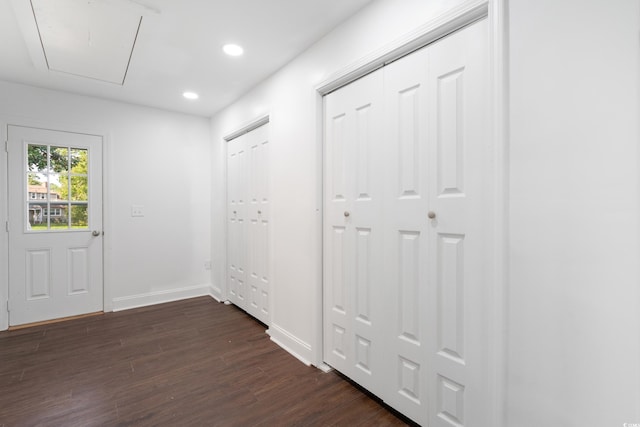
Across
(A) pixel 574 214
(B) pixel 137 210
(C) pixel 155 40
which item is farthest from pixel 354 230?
(B) pixel 137 210

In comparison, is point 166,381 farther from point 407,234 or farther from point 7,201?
point 7,201

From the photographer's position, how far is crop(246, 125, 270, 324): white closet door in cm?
295

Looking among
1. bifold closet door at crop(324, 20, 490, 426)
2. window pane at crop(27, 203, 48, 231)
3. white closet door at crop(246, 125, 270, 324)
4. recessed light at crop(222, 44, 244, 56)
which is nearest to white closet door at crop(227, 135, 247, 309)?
white closet door at crop(246, 125, 270, 324)

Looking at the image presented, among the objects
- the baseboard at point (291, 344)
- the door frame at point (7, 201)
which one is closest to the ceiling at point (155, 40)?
the door frame at point (7, 201)

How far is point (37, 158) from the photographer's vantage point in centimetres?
309

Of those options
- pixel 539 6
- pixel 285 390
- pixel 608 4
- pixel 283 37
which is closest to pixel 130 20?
pixel 283 37

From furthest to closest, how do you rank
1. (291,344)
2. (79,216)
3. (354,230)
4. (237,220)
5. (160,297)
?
(160,297)
(237,220)
(79,216)
(291,344)
(354,230)

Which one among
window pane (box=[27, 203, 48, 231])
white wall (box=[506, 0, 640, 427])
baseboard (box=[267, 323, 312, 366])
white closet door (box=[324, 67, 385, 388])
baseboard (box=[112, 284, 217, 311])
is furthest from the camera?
baseboard (box=[112, 284, 217, 311])

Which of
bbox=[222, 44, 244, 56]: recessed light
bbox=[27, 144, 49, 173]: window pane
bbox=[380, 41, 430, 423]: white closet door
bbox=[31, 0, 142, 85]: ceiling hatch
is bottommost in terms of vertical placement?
bbox=[380, 41, 430, 423]: white closet door

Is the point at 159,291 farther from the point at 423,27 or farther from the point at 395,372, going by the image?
the point at 423,27

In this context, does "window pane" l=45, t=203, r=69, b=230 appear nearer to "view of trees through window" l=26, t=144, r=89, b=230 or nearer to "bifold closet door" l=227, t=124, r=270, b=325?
"view of trees through window" l=26, t=144, r=89, b=230

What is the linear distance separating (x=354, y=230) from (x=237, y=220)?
200 cm

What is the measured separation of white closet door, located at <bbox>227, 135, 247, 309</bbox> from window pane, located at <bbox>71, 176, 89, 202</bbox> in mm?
1606

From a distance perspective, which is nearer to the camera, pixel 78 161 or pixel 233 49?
pixel 233 49
